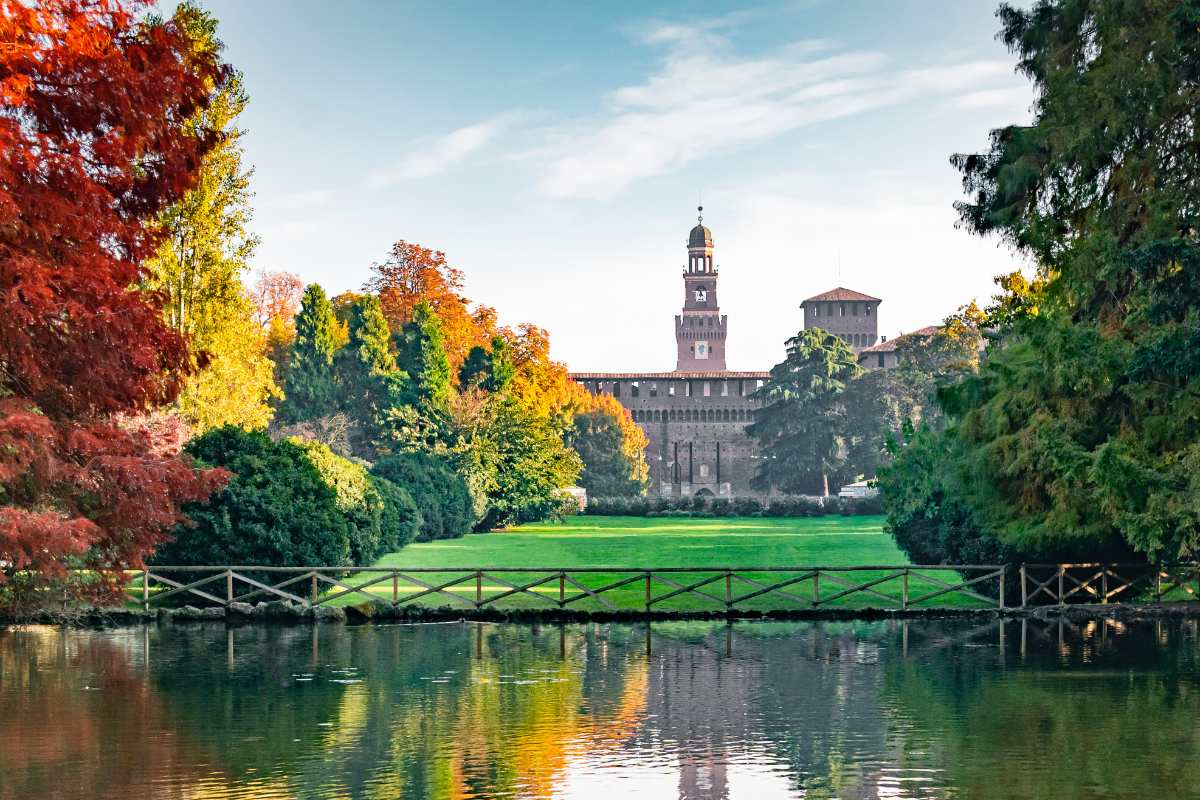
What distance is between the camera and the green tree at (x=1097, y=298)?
2138cm

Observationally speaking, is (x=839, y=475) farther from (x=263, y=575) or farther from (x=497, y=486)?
(x=263, y=575)

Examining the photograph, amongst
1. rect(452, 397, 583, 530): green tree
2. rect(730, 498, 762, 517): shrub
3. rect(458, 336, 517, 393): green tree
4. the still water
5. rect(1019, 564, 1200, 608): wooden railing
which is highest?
rect(458, 336, 517, 393): green tree

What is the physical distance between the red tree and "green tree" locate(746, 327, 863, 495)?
79900mm

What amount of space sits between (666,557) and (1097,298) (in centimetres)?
2123

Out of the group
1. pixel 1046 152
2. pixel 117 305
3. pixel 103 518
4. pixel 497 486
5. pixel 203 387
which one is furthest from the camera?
pixel 497 486

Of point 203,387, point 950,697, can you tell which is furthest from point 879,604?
point 203,387

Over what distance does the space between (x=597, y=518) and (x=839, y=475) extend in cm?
2534

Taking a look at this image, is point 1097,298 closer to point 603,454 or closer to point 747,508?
point 747,508

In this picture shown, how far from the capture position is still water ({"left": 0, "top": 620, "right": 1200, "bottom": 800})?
37.0ft

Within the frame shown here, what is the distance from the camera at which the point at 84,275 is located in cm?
1427

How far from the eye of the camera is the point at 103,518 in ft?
51.0

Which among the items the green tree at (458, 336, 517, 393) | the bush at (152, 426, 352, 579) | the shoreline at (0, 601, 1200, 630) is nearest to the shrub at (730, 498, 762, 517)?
the green tree at (458, 336, 517, 393)

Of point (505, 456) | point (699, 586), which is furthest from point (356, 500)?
point (505, 456)

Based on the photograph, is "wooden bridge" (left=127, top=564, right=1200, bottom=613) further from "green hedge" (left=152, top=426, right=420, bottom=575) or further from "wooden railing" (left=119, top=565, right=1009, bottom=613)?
"green hedge" (left=152, top=426, right=420, bottom=575)
